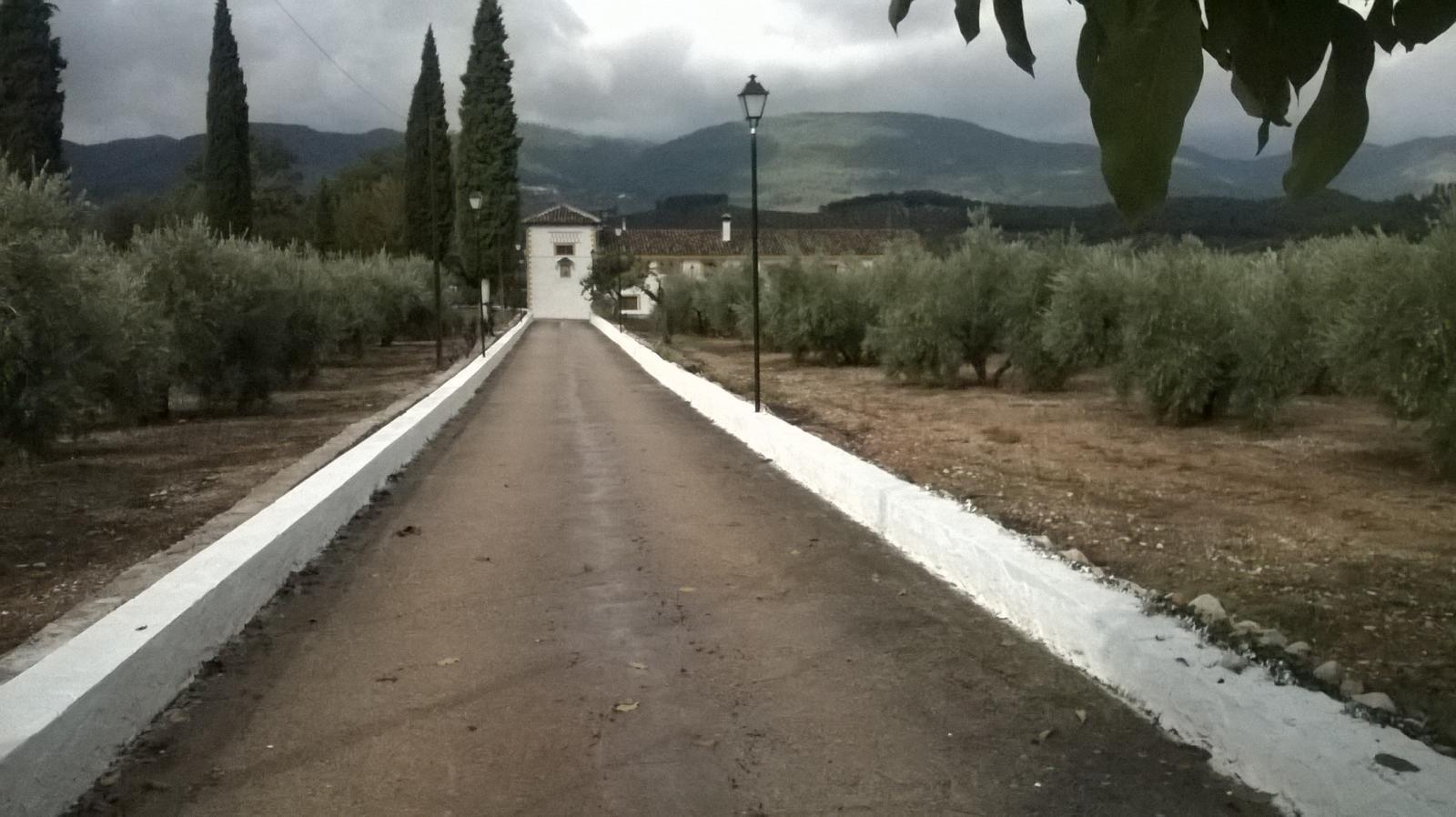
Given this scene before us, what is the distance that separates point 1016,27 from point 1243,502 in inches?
385

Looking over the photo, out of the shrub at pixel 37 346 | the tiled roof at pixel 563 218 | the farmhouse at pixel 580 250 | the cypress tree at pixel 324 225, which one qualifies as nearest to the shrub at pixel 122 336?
the shrub at pixel 37 346

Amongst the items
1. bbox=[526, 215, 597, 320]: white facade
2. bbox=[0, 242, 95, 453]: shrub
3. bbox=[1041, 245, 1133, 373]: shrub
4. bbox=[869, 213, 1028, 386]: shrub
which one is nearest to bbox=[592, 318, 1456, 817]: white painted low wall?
bbox=[0, 242, 95, 453]: shrub

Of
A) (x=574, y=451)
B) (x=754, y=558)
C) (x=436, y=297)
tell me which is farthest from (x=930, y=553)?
(x=436, y=297)

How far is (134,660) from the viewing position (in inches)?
185

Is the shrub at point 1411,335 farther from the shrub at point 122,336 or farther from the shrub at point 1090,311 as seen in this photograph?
the shrub at point 122,336

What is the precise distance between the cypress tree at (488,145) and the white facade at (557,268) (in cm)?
1789

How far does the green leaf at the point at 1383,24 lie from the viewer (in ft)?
5.95

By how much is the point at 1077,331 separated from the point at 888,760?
1691cm

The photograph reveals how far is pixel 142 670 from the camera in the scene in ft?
15.7

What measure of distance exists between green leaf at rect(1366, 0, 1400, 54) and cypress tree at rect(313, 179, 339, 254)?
81.2m

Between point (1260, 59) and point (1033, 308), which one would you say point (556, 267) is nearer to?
point (1033, 308)

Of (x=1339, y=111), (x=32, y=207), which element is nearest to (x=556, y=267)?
(x=32, y=207)

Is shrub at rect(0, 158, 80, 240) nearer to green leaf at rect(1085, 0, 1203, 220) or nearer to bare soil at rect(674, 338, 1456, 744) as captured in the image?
bare soil at rect(674, 338, 1456, 744)

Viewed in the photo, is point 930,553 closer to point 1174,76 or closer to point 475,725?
point 475,725
